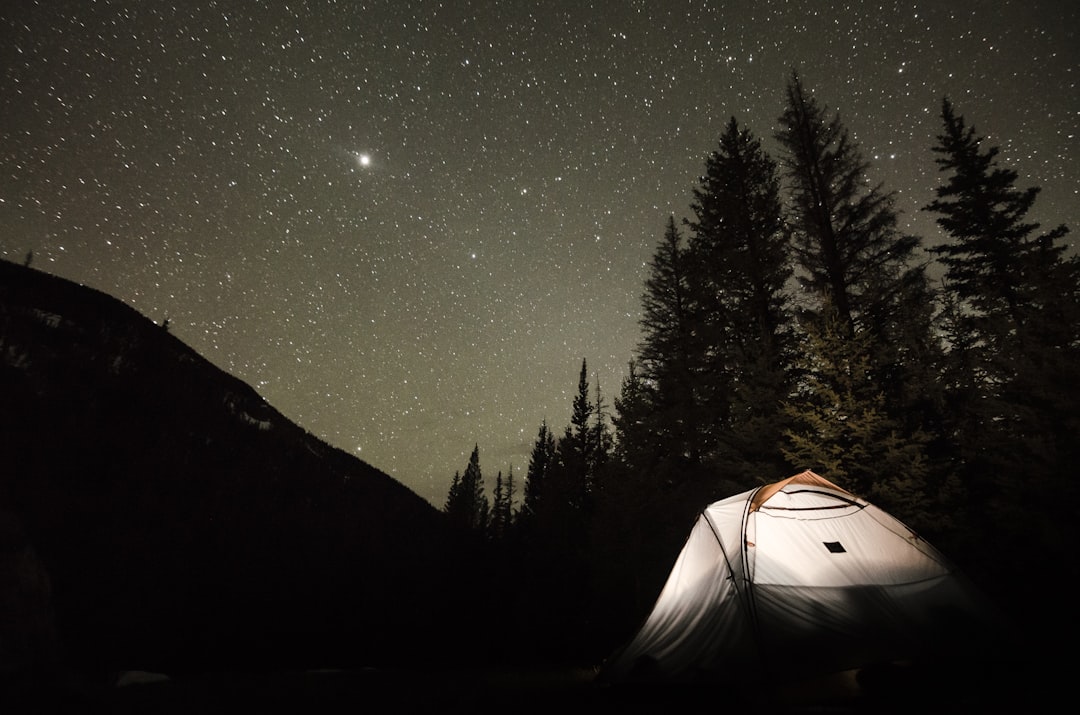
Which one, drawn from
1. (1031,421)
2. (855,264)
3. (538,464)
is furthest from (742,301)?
(538,464)

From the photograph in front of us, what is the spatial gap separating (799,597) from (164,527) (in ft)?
85.1

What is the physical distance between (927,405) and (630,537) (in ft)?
34.6

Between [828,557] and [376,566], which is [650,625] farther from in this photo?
[376,566]

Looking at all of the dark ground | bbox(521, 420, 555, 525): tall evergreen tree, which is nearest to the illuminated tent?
the dark ground

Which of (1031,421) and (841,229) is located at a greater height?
(841,229)

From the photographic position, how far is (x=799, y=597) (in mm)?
5074

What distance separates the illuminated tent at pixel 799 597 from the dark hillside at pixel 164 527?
25.5 ft

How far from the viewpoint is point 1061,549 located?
282 inches

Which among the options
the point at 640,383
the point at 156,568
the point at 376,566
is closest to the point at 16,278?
the point at 156,568

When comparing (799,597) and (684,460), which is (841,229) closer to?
(684,460)

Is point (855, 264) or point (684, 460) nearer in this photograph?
point (855, 264)

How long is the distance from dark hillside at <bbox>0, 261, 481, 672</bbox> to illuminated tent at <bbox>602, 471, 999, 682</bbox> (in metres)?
7.77

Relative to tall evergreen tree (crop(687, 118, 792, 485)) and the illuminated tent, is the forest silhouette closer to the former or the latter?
tall evergreen tree (crop(687, 118, 792, 485))

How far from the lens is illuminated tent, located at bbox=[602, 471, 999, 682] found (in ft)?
15.2
